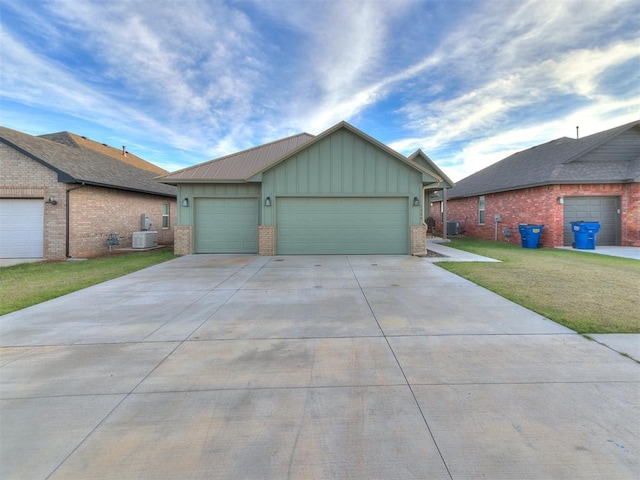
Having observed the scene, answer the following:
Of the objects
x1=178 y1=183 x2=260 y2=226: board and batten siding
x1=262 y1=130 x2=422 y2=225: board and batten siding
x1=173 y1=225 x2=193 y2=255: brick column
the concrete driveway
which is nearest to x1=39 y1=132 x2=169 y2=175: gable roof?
x1=178 y1=183 x2=260 y2=226: board and batten siding

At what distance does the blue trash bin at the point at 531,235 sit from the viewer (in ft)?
46.4

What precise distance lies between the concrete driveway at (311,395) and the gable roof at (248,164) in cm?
774

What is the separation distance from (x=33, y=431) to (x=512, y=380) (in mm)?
4176

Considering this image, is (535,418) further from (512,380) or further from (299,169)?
(299,169)

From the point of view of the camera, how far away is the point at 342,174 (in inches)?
468

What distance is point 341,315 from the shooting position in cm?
492

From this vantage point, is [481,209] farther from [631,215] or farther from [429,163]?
[631,215]

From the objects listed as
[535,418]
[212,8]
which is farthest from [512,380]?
[212,8]

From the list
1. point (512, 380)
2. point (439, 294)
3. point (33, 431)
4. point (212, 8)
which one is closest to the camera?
point (33, 431)

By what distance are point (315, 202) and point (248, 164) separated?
13.7 feet

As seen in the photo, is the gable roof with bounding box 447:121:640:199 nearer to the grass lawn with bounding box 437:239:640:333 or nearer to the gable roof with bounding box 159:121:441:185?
the grass lawn with bounding box 437:239:640:333

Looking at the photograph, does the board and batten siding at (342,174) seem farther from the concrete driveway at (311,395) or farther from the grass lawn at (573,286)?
the concrete driveway at (311,395)

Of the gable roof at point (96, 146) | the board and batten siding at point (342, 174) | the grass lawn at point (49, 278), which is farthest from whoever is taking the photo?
the gable roof at point (96, 146)

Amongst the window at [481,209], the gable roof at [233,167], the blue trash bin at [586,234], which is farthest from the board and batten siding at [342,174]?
the window at [481,209]
